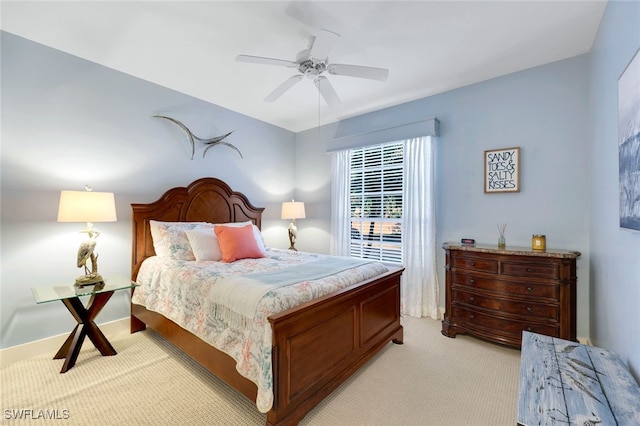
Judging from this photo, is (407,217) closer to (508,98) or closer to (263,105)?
(508,98)

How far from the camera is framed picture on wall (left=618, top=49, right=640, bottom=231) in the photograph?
4.34ft

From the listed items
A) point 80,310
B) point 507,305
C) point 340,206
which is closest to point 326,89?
point 340,206

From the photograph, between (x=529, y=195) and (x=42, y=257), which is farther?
(x=529, y=195)

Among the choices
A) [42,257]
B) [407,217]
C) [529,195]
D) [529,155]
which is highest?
[529,155]

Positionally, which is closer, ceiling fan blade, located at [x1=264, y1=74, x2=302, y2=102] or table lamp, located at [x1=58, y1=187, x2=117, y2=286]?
table lamp, located at [x1=58, y1=187, x2=117, y2=286]

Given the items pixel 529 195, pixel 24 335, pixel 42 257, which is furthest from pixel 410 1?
pixel 24 335

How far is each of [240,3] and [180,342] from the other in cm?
269

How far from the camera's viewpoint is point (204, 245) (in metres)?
2.92

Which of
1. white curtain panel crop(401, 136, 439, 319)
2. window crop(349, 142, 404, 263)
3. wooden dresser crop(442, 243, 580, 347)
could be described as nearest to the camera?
wooden dresser crop(442, 243, 580, 347)

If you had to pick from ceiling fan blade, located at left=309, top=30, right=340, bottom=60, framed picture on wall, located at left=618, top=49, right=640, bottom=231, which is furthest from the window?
framed picture on wall, located at left=618, top=49, right=640, bottom=231

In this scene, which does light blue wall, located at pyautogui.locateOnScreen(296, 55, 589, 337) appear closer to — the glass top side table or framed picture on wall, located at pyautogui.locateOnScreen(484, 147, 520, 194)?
framed picture on wall, located at pyautogui.locateOnScreen(484, 147, 520, 194)

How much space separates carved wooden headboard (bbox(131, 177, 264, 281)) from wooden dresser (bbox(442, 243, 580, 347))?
2841 mm

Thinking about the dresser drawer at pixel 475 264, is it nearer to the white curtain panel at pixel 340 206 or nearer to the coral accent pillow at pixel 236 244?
the white curtain panel at pixel 340 206

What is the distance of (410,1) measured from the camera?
199cm
